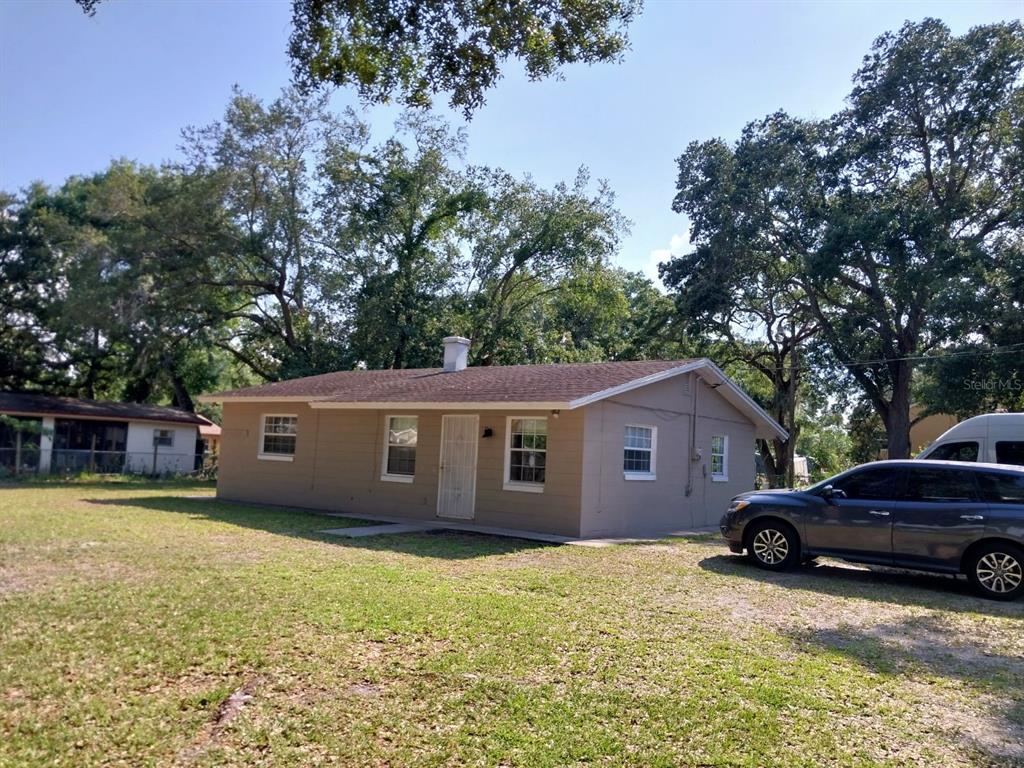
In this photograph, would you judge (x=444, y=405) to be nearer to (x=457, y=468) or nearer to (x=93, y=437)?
(x=457, y=468)

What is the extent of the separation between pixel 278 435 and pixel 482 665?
47.9 ft

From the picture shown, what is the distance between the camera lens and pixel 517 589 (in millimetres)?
8469

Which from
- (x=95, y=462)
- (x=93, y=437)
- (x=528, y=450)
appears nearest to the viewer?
(x=528, y=450)

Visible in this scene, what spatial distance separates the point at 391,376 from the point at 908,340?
19.6 metres

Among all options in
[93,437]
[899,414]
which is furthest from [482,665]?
[93,437]

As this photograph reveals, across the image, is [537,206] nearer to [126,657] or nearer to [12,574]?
[12,574]

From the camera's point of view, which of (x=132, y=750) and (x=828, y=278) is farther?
(x=828, y=278)

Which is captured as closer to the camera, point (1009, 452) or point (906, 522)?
point (906, 522)

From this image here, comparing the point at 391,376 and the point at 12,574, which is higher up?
the point at 391,376

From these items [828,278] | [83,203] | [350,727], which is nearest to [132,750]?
[350,727]

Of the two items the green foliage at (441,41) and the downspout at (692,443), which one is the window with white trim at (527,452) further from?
the green foliage at (441,41)

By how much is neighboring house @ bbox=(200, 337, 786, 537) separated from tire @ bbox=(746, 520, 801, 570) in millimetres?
3538

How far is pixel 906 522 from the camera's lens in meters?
9.55

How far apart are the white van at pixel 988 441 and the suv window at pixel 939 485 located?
13.3 feet
